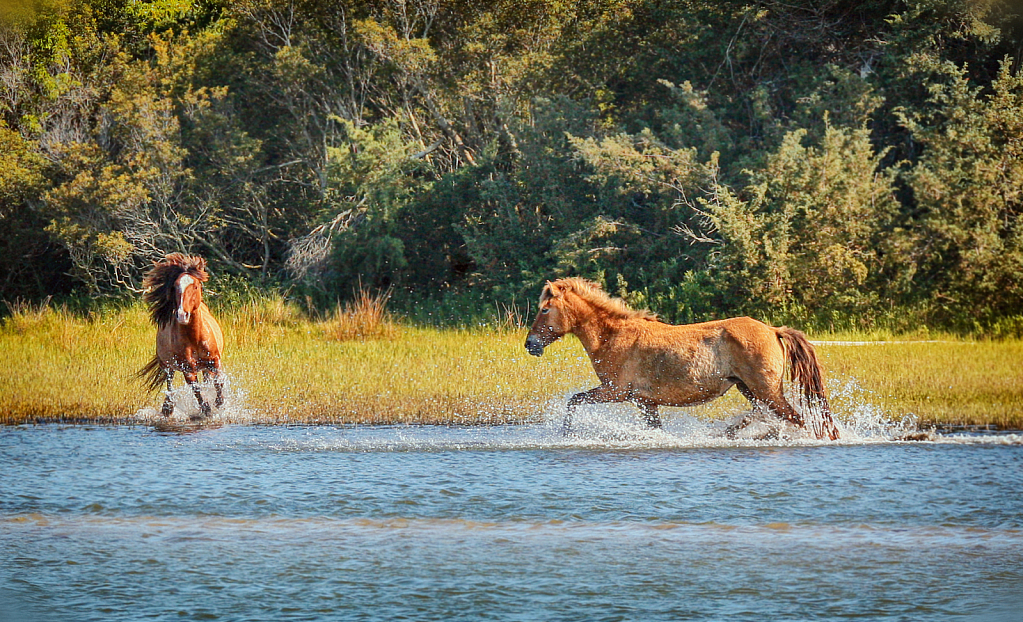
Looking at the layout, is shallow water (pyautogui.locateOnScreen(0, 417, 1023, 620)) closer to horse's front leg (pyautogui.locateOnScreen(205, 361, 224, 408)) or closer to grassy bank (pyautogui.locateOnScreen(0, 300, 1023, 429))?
grassy bank (pyautogui.locateOnScreen(0, 300, 1023, 429))

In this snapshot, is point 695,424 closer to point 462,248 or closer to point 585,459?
point 585,459

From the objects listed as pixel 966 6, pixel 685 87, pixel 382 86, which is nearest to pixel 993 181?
pixel 966 6

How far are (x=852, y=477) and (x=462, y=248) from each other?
57.8ft

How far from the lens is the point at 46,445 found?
10.3 meters

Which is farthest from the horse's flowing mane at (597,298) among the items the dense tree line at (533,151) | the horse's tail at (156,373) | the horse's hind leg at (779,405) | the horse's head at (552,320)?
the dense tree line at (533,151)

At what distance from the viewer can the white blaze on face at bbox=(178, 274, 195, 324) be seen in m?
11.9

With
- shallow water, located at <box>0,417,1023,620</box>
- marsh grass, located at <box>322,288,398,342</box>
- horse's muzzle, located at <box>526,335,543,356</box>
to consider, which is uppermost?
horse's muzzle, located at <box>526,335,543,356</box>

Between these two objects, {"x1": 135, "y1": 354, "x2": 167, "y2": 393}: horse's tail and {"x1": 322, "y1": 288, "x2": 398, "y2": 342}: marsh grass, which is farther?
{"x1": 322, "y1": 288, "x2": 398, "y2": 342}: marsh grass

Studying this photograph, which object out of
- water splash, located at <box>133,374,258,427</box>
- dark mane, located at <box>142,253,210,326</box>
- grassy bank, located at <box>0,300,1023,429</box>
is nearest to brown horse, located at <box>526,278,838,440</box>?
grassy bank, located at <box>0,300,1023,429</box>

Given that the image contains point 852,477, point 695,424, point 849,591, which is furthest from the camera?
point 695,424

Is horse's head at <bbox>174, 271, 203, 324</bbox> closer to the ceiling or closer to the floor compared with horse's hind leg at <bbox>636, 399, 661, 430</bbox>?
closer to the ceiling

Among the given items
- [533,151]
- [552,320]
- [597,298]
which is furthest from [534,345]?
[533,151]

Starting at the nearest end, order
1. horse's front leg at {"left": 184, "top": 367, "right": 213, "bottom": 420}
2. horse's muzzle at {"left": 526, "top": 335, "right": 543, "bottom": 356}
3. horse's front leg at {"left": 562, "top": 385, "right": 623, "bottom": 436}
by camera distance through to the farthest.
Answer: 1. horse's front leg at {"left": 562, "top": 385, "right": 623, "bottom": 436}
2. horse's muzzle at {"left": 526, "top": 335, "right": 543, "bottom": 356}
3. horse's front leg at {"left": 184, "top": 367, "right": 213, "bottom": 420}

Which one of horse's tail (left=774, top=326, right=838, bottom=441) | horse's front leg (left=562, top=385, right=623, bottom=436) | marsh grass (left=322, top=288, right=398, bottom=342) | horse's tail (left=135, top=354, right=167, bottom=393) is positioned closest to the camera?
horse's tail (left=774, top=326, right=838, bottom=441)
